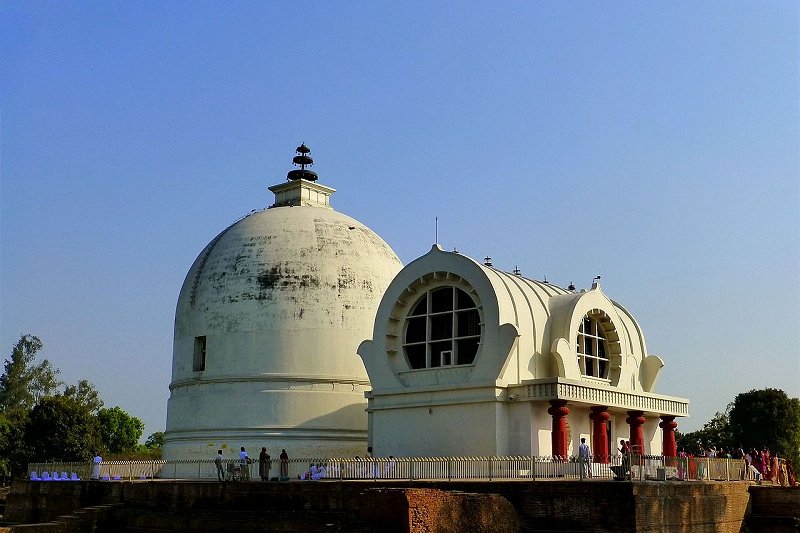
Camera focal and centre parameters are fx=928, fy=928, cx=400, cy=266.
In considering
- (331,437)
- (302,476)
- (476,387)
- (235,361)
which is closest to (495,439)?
(476,387)

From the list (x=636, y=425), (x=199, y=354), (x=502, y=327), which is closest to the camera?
(x=502, y=327)

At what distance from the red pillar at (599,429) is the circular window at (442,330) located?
4.39m

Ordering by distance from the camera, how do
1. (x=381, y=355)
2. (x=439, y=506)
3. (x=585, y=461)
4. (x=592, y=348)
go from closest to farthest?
(x=439, y=506) → (x=585, y=461) → (x=381, y=355) → (x=592, y=348)

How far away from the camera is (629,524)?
68.2 ft

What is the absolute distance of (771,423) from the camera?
52188mm

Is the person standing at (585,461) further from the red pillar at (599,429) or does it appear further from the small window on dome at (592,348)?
the small window on dome at (592,348)

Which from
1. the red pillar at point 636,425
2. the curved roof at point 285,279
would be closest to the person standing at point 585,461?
the red pillar at point 636,425

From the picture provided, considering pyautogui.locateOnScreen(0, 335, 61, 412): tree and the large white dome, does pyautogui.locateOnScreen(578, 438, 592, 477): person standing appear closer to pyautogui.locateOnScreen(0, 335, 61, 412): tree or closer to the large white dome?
the large white dome

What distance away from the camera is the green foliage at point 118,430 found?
2847 inches

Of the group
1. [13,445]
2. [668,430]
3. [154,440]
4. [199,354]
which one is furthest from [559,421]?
[154,440]

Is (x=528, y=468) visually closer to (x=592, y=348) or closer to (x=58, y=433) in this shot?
(x=592, y=348)

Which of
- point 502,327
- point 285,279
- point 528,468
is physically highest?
point 285,279

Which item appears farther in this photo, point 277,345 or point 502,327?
point 277,345

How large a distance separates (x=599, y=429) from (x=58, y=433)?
34.0 meters
